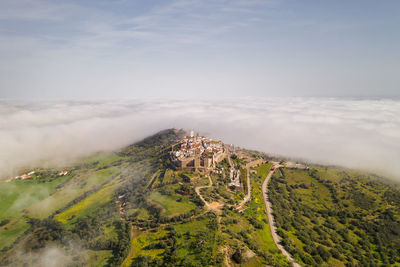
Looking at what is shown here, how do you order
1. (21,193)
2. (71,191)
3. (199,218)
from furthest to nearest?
(71,191) → (21,193) → (199,218)

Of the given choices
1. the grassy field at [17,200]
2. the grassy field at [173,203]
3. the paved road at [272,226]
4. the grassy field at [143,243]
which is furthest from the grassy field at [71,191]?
the paved road at [272,226]

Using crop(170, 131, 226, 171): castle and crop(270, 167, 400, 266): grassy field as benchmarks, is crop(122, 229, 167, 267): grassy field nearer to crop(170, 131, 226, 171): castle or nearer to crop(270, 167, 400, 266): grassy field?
crop(170, 131, 226, 171): castle

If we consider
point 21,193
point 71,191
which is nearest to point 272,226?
point 71,191

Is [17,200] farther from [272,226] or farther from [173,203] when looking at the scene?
[272,226]

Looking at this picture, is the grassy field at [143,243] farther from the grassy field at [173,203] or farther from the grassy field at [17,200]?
the grassy field at [17,200]

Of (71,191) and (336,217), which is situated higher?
(336,217)

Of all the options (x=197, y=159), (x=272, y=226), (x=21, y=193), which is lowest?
(x=21, y=193)

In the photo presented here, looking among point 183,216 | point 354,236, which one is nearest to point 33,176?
point 183,216

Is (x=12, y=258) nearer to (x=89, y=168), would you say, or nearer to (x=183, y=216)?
(x=183, y=216)

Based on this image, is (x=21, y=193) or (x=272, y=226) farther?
(x=21, y=193)

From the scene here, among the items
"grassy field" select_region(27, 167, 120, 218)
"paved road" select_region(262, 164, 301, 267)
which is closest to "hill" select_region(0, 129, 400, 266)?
"paved road" select_region(262, 164, 301, 267)
